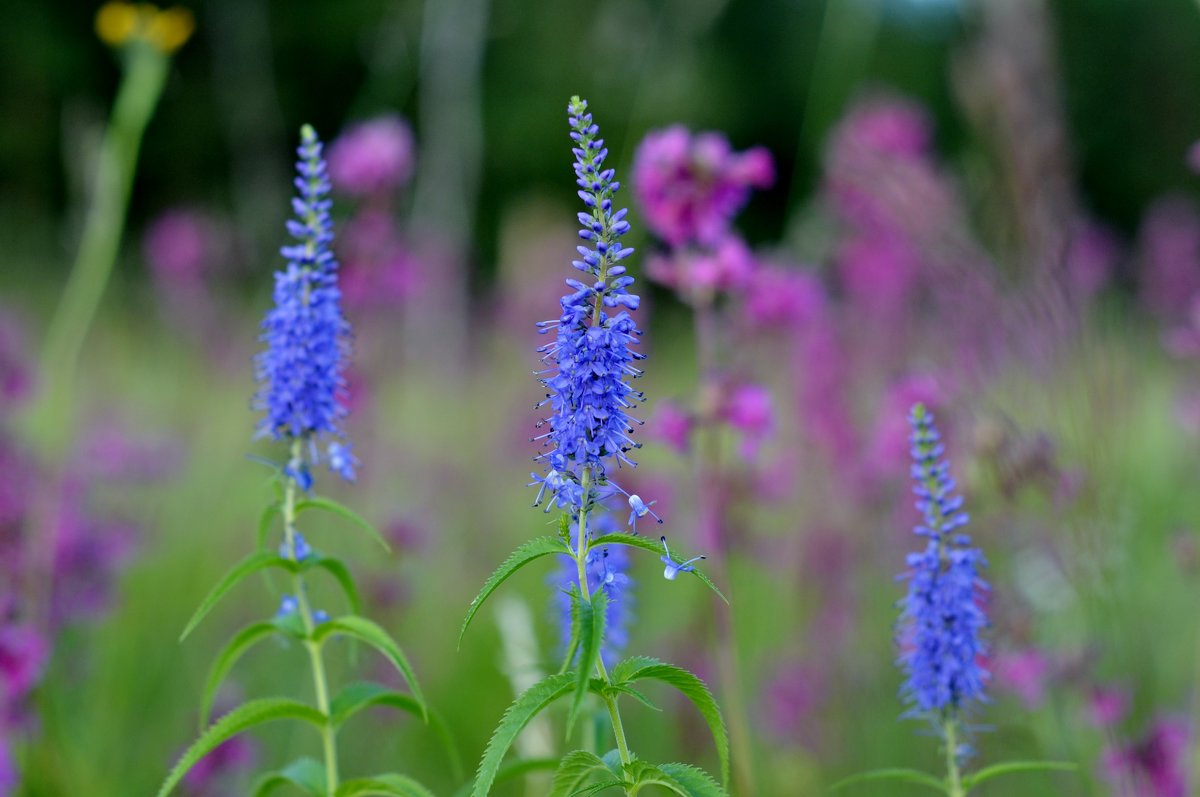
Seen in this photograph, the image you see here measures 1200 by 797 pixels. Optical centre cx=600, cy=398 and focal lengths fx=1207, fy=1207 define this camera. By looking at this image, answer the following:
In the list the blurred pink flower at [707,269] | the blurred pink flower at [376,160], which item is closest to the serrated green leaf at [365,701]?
the blurred pink flower at [707,269]

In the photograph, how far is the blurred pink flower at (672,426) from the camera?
3078 mm

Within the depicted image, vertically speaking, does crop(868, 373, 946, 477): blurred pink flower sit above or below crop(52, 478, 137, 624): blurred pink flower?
above

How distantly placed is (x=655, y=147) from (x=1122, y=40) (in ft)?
93.4

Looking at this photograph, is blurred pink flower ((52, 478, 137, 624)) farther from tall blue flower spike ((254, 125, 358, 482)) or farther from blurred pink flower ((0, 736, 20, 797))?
tall blue flower spike ((254, 125, 358, 482))

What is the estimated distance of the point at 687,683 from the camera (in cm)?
144

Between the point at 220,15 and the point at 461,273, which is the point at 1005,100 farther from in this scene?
the point at 220,15

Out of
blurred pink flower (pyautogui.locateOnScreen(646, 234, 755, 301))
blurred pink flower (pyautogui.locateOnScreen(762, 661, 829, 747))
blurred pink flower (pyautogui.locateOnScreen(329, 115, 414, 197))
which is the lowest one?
blurred pink flower (pyautogui.locateOnScreen(762, 661, 829, 747))

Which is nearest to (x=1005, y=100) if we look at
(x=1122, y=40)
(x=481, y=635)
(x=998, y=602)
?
(x=998, y=602)

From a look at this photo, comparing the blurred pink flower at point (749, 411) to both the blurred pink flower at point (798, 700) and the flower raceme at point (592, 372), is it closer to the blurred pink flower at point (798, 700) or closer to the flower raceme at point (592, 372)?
the blurred pink flower at point (798, 700)

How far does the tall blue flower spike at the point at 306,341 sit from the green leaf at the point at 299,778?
0.42 m

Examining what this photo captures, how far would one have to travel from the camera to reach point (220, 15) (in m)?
19.2

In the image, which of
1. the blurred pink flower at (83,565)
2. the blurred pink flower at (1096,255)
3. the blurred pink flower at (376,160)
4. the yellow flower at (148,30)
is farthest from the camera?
the blurred pink flower at (1096,255)

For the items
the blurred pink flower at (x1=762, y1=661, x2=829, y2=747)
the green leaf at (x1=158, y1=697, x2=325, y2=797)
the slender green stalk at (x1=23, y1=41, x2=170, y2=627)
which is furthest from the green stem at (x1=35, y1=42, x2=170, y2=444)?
the blurred pink flower at (x1=762, y1=661, x2=829, y2=747)

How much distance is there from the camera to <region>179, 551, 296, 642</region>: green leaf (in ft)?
5.01
